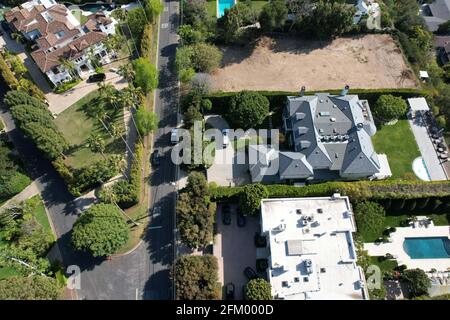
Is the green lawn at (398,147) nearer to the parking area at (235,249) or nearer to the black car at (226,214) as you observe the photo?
the parking area at (235,249)

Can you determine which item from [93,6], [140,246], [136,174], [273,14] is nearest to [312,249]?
[140,246]

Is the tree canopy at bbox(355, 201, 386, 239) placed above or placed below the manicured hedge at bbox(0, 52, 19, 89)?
below

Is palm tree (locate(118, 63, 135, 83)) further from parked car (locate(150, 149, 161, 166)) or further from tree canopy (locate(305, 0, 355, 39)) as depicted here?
tree canopy (locate(305, 0, 355, 39))

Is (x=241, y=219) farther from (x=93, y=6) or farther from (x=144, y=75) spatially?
(x=93, y=6)

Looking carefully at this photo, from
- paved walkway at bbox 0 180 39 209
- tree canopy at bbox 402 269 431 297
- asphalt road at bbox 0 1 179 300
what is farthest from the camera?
paved walkway at bbox 0 180 39 209

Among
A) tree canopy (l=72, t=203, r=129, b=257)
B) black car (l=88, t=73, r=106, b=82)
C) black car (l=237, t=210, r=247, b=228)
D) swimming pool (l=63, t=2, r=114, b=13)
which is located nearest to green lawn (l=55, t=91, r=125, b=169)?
black car (l=88, t=73, r=106, b=82)
